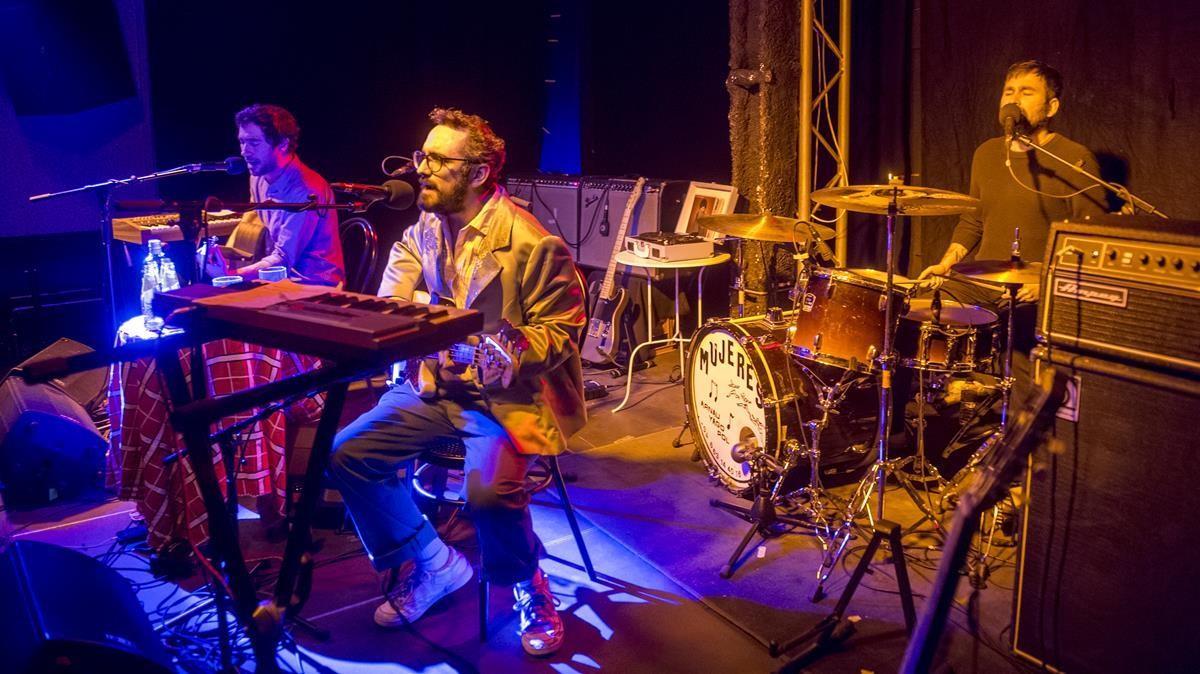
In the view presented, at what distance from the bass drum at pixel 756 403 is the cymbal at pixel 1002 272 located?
81 centimetres

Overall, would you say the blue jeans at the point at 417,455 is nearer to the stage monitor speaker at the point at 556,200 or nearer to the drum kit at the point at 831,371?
the drum kit at the point at 831,371

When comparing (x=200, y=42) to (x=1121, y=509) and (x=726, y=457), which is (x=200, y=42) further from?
(x=1121, y=509)

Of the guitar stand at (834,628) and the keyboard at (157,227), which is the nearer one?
the guitar stand at (834,628)

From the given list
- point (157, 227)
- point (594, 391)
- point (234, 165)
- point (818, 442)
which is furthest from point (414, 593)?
point (594, 391)

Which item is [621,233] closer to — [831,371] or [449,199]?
[831,371]

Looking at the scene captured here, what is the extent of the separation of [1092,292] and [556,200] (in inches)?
215

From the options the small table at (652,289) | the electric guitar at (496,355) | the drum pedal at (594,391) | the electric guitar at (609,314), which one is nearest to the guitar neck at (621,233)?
the electric guitar at (609,314)

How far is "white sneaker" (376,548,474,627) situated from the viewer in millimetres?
3111

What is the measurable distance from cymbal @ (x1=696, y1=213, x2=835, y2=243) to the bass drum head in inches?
17.3

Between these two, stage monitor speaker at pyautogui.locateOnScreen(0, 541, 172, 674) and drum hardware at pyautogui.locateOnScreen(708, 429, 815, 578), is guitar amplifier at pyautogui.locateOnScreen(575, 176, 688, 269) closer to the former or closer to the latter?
drum hardware at pyautogui.locateOnScreen(708, 429, 815, 578)

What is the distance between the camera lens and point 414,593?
3.15 meters

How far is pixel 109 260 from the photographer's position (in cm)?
346

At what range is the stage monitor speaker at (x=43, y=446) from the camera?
4.18m

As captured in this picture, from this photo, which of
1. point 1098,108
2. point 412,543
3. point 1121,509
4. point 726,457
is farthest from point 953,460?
point 412,543
